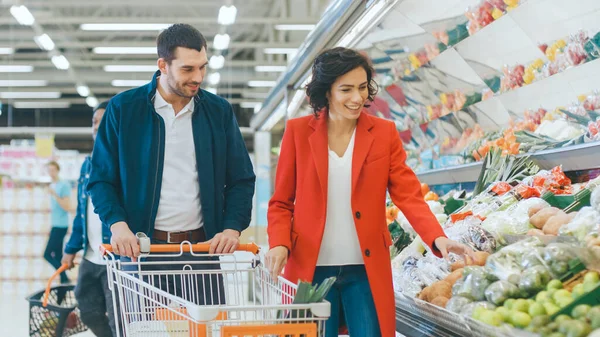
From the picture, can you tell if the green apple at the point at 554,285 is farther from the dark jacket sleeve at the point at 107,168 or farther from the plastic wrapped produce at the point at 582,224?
the dark jacket sleeve at the point at 107,168

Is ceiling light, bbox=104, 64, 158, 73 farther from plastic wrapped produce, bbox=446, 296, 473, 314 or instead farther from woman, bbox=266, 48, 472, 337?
plastic wrapped produce, bbox=446, 296, 473, 314

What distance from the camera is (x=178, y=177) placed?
9.04 ft

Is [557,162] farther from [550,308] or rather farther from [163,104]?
[163,104]

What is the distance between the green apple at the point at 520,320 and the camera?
2.16 meters

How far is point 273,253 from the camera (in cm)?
241

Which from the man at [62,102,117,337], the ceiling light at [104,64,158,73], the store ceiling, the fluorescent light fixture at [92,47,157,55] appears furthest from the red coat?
the ceiling light at [104,64,158,73]

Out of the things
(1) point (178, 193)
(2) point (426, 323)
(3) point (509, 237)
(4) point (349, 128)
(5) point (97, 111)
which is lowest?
(2) point (426, 323)

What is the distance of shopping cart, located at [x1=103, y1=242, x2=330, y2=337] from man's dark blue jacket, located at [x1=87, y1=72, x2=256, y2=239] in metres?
0.17

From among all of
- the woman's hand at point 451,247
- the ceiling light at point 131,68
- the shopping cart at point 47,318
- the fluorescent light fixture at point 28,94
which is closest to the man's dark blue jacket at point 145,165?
the woman's hand at point 451,247

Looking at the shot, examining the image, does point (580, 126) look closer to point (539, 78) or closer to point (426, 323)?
point (539, 78)

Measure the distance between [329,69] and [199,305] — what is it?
3.01 ft

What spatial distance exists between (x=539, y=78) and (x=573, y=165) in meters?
A: 0.96

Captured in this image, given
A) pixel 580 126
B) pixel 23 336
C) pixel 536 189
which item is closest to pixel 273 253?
pixel 536 189

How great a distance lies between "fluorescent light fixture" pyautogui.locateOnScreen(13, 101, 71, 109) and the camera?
922 inches
